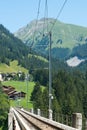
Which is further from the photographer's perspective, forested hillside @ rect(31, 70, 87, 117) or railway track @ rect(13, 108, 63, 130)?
forested hillside @ rect(31, 70, 87, 117)

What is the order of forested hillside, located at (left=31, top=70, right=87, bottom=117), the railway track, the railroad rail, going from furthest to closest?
forested hillside, located at (left=31, top=70, right=87, bottom=117) < the railway track < the railroad rail

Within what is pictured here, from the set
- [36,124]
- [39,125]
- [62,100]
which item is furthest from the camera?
[62,100]

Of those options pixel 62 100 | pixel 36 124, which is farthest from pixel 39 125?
pixel 62 100

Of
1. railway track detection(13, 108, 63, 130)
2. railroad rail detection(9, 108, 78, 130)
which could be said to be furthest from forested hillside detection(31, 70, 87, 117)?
railroad rail detection(9, 108, 78, 130)

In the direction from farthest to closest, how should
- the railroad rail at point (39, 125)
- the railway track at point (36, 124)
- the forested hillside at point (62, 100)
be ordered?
the forested hillside at point (62, 100)
the railway track at point (36, 124)
the railroad rail at point (39, 125)

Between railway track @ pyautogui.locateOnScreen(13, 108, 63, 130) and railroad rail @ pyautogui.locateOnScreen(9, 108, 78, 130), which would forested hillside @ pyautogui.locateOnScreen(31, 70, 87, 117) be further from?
railroad rail @ pyautogui.locateOnScreen(9, 108, 78, 130)

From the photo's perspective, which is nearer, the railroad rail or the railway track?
the railroad rail

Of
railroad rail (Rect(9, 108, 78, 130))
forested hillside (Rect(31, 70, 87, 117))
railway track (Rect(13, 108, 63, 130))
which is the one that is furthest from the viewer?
forested hillside (Rect(31, 70, 87, 117))

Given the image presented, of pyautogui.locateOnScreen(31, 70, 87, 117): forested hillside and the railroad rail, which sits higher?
pyautogui.locateOnScreen(31, 70, 87, 117): forested hillside

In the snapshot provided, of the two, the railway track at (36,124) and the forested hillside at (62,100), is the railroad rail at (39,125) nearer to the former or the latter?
the railway track at (36,124)

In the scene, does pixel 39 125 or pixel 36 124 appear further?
pixel 36 124

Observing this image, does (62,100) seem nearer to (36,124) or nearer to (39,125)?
(36,124)

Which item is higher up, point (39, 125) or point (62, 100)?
point (62, 100)

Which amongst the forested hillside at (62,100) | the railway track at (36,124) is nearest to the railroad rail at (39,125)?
the railway track at (36,124)
